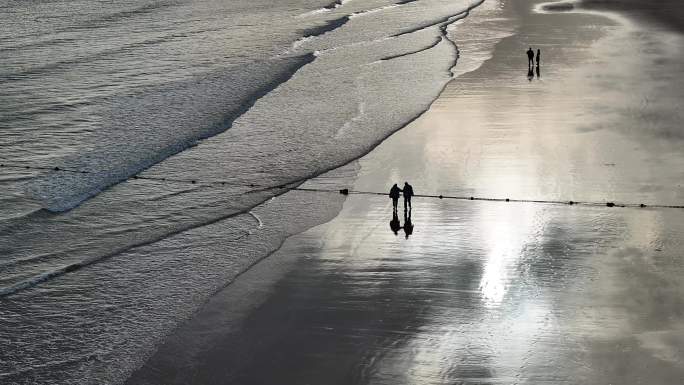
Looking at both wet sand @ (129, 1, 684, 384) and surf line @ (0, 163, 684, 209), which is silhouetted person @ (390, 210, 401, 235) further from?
surf line @ (0, 163, 684, 209)

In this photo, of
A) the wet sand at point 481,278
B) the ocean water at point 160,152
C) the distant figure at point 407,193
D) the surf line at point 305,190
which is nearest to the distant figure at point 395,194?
the distant figure at point 407,193

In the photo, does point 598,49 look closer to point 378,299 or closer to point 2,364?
point 378,299

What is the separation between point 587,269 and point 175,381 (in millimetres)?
7568

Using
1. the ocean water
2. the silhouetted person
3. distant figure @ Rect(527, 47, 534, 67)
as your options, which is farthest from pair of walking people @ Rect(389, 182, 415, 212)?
distant figure @ Rect(527, 47, 534, 67)

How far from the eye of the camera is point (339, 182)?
73.6 ft

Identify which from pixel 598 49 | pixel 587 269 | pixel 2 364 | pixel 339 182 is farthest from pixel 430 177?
pixel 598 49

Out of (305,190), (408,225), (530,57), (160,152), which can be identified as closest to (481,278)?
(408,225)

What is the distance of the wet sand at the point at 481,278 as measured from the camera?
45.1 feet

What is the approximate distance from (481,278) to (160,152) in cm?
1182

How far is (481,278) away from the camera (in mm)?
16719

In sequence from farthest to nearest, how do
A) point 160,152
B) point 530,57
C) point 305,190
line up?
1. point 530,57
2. point 160,152
3. point 305,190

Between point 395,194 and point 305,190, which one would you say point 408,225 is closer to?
point 395,194

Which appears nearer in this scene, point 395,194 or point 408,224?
point 395,194

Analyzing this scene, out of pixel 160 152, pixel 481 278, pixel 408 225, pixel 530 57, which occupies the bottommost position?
pixel 481 278
